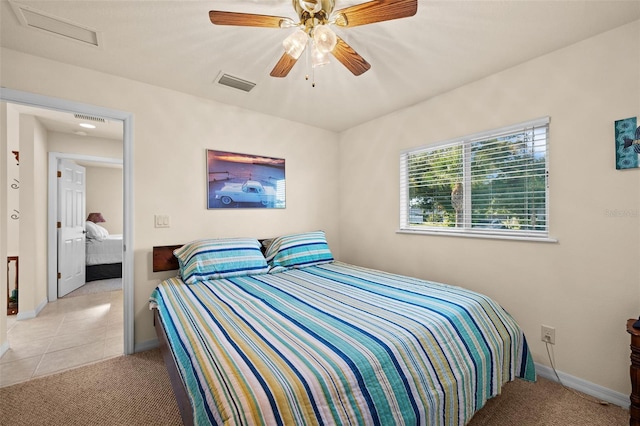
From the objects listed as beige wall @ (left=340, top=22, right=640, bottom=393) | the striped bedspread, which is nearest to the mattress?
the striped bedspread

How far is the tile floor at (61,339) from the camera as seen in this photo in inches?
86.1

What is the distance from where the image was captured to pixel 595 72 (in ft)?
5.98

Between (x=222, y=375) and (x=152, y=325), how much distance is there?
6.49ft

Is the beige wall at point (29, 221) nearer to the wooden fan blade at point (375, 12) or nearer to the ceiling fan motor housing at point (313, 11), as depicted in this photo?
the ceiling fan motor housing at point (313, 11)

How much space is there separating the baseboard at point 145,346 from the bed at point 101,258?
3.37 meters

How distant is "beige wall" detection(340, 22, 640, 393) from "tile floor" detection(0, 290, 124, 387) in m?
3.36

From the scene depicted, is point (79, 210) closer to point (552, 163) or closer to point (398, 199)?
point (398, 199)

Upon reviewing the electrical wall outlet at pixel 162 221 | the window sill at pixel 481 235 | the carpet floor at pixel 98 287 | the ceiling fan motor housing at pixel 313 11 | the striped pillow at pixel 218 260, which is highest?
the ceiling fan motor housing at pixel 313 11

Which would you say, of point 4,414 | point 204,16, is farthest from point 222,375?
point 204,16

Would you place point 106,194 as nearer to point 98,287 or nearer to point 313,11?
point 98,287

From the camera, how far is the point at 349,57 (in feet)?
5.65

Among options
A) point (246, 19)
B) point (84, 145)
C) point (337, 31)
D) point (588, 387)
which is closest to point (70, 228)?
point (84, 145)

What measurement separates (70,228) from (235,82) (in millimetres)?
3821

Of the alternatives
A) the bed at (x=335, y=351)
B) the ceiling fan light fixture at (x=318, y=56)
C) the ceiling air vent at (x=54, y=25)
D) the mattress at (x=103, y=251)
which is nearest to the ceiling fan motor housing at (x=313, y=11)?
the ceiling fan light fixture at (x=318, y=56)
